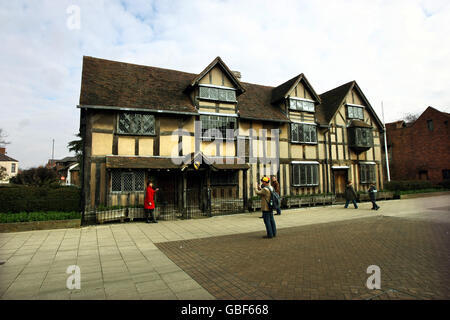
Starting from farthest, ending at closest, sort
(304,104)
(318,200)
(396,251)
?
1. (304,104)
2. (318,200)
3. (396,251)

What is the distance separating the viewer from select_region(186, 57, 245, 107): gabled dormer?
1477 centimetres

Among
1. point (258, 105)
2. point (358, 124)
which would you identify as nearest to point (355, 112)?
point (358, 124)

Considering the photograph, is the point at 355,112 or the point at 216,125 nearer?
the point at 216,125

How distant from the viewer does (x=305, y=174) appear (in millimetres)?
17438

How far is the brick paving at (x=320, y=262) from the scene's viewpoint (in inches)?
159

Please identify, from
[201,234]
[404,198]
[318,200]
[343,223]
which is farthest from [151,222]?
[404,198]

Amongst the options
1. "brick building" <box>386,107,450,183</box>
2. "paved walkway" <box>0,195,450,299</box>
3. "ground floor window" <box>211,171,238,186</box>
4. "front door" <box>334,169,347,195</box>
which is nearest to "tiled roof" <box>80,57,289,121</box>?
"ground floor window" <box>211,171,238,186</box>

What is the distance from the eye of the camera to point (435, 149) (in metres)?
27.8

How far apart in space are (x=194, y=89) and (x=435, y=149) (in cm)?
2893

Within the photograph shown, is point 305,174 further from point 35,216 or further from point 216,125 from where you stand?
point 35,216

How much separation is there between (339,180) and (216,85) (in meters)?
12.1

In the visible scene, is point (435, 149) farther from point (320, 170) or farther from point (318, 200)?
point (318, 200)

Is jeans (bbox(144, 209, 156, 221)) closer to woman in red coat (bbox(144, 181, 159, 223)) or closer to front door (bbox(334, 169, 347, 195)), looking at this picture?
woman in red coat (bbox(144, 181, 159, 223))
